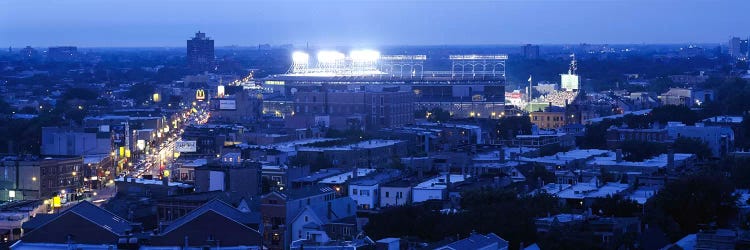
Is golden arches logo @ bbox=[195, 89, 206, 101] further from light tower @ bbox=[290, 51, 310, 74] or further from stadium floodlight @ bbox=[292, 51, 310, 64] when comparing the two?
stadium floodlight @ bbox=[292, 51, 310, 64]

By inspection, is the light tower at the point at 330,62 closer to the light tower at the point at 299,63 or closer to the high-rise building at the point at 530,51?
the light tower at the point at 299,63

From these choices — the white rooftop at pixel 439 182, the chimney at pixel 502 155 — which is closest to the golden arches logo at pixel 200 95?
the chimney at pixel 502 155

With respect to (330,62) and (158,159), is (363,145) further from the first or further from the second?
(330,62)

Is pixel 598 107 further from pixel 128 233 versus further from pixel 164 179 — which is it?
pixel 128 233

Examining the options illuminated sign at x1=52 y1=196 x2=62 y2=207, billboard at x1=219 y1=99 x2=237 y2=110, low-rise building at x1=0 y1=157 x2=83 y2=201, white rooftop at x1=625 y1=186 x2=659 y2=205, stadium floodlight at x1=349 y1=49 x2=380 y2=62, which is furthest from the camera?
stadium floodlight at x1=349 y1=49 x2=380 y2=62

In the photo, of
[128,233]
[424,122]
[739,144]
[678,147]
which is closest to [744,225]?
[128,233]

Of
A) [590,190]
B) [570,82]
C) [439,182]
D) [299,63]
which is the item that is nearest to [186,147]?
[439,182]

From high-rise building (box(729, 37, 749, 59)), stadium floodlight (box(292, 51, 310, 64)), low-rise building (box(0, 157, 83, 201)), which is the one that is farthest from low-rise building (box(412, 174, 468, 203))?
high-rise building (box(729, 37, 749, 59))

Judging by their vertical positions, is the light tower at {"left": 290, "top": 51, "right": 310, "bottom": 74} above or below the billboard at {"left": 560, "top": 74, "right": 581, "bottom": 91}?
above

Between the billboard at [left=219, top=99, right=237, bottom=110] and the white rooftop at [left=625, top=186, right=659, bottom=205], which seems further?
the billboard at [left=219, top=99, right=237, bottom=110]
